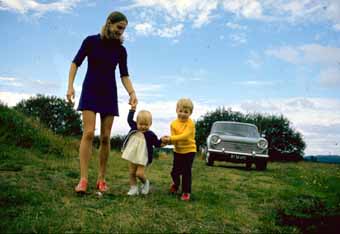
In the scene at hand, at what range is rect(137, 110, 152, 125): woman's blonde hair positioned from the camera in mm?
4859

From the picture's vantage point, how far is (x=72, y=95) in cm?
454

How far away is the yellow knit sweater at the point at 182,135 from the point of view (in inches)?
194

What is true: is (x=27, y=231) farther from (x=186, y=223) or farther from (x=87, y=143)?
(x=87, y=143)

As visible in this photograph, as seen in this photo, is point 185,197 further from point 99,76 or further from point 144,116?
point 99,76

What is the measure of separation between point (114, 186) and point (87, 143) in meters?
1.27

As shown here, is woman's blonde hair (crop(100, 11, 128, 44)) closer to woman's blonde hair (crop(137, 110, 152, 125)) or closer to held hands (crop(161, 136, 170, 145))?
woman's blonde hair (crop(137, 110, 152, 125))

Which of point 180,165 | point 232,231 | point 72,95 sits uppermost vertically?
point 72,95

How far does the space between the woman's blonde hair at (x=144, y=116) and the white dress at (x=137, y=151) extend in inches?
8.0

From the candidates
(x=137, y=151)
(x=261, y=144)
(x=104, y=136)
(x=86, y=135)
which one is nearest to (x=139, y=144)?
(x=137, y=151)

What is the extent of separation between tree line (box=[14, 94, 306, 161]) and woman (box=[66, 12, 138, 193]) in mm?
32953

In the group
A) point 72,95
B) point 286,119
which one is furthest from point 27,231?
point 286,119

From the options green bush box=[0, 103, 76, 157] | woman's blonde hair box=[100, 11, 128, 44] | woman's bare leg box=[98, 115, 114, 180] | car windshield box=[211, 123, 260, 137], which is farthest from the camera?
car windshield box=[211, 123, 260, 137]

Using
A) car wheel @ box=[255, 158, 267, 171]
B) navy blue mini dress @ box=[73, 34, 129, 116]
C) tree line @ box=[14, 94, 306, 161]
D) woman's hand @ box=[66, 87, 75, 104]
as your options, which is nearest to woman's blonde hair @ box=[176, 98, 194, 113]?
navy blue mini dress @ box=[73, 34, 129, 116]

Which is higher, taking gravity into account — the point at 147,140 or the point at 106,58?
the point at 106,58
